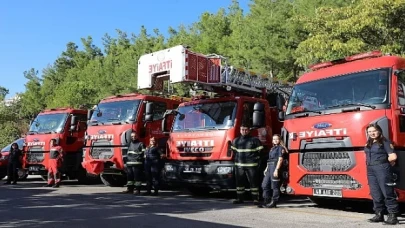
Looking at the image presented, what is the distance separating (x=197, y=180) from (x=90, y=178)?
20.3 feet

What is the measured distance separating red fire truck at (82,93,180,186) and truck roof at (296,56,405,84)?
475 cm

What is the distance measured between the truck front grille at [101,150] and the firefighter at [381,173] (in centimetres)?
708

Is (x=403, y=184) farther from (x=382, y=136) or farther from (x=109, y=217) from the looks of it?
(x=109, y=217)

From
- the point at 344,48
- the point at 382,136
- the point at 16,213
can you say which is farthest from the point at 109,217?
the point at 344,48

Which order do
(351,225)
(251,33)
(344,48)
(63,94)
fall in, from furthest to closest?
(63,94) → (251,33) → (344,48) → (351,225)

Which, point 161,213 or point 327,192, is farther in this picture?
point 161,213

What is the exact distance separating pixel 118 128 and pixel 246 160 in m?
4.26

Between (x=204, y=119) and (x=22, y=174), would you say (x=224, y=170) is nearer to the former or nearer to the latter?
(x=204, y=119)

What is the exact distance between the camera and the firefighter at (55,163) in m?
13.0

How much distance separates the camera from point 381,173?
6555 mm

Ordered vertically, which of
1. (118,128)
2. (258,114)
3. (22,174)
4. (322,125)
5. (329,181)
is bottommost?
(22,174)

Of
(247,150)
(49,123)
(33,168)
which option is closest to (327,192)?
(247,150)

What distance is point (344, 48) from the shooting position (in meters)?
11.8

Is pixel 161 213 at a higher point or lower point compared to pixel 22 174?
lower
